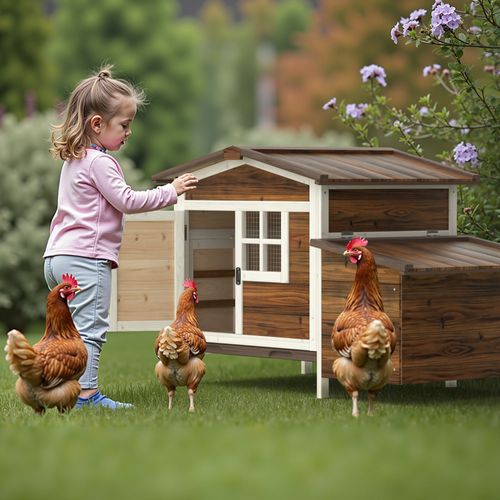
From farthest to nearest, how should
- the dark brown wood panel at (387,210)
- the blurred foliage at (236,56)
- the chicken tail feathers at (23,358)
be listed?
the blurred foliage at (236,56), the dark brown wood panel at (387,210), the chicken tail feathers at (23,358)

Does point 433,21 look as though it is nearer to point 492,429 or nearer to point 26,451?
point 492,429

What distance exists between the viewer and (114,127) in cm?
845

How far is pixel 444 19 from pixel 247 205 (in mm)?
1898

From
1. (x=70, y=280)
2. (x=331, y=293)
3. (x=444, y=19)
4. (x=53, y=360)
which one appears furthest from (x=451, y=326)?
(x=53, y=360)

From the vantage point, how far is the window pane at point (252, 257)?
941cm

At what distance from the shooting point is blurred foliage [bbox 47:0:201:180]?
160 ft

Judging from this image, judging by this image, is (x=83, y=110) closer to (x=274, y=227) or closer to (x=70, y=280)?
(x=70, y=280)

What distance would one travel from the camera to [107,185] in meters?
8.19

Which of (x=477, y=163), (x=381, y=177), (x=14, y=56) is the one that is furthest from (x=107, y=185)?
(x=14, y=56)

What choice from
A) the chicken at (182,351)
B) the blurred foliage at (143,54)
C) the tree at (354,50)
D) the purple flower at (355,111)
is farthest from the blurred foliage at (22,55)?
the chicken at (182,351)

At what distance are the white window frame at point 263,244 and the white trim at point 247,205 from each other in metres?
0.04

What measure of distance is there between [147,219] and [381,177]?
6.12ft

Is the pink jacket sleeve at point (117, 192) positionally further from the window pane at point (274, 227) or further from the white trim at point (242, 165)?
the window pane at point (274, 227)

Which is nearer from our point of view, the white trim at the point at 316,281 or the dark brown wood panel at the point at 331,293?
the dark brown wood panel at the point at 331,293
